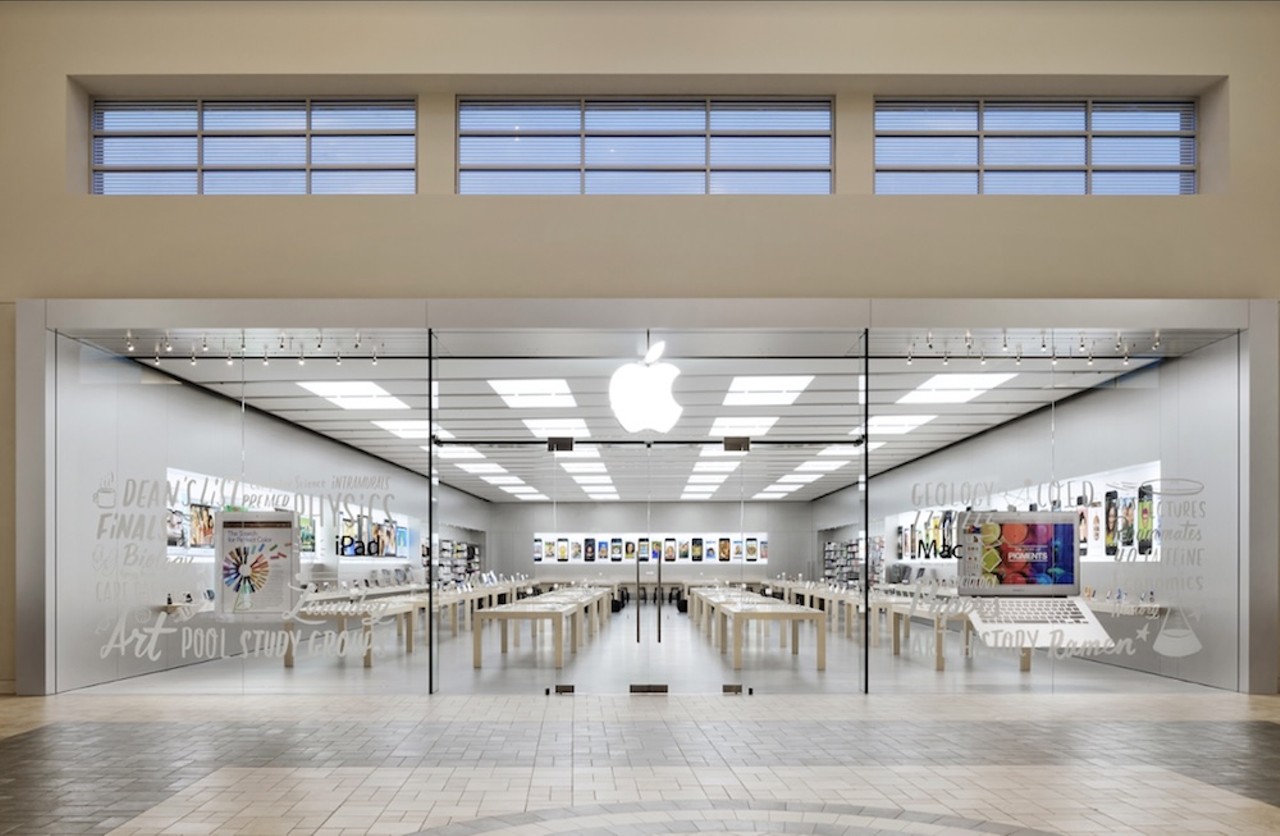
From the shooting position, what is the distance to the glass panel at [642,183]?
11.7 m

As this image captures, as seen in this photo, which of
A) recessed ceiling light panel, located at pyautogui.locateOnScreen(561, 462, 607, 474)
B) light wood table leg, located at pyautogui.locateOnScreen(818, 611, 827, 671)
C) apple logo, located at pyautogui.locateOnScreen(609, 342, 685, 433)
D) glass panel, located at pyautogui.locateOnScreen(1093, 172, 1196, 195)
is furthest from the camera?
light wood table leg, located at pyautogui.locateOnScreen(818, 611, 827, 671)

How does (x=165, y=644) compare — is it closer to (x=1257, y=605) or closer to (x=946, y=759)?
(x=946, y=759)

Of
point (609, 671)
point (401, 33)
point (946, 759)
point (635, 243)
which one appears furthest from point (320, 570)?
point (946, 759)

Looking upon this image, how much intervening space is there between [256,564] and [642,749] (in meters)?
4.67

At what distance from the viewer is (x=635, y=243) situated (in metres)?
11.1

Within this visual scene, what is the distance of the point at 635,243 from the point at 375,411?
2.88 meters

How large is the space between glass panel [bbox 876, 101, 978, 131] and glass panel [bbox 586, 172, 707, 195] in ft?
6.08

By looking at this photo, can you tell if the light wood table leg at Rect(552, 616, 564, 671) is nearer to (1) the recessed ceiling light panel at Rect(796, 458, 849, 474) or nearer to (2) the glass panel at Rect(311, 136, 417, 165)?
(1) the recessed ceiling light panel at Rect(796, 458, 849, 474)

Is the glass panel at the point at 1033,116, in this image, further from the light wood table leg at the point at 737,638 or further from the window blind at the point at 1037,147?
the light wood table leg at the point at 737,638

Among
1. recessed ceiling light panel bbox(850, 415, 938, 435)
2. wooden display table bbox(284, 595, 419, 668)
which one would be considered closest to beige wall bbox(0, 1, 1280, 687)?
recessed ceiling light panel bbox(850, 415, 938, 435)

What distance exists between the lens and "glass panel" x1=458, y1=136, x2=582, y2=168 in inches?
459

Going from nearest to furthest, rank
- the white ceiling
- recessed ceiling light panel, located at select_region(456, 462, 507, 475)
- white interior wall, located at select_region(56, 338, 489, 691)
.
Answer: white interior wall, located at select_region(56, 338, 489, 691), the white ceiling, recessed ceiling light panel, located at select_region(456, 462, 507, 475)

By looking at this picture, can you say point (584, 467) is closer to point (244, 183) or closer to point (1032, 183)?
point (244, 183)

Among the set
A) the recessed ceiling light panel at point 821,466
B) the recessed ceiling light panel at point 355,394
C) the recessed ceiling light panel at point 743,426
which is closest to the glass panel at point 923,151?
the recessed ceiling light panel at point 743,426
